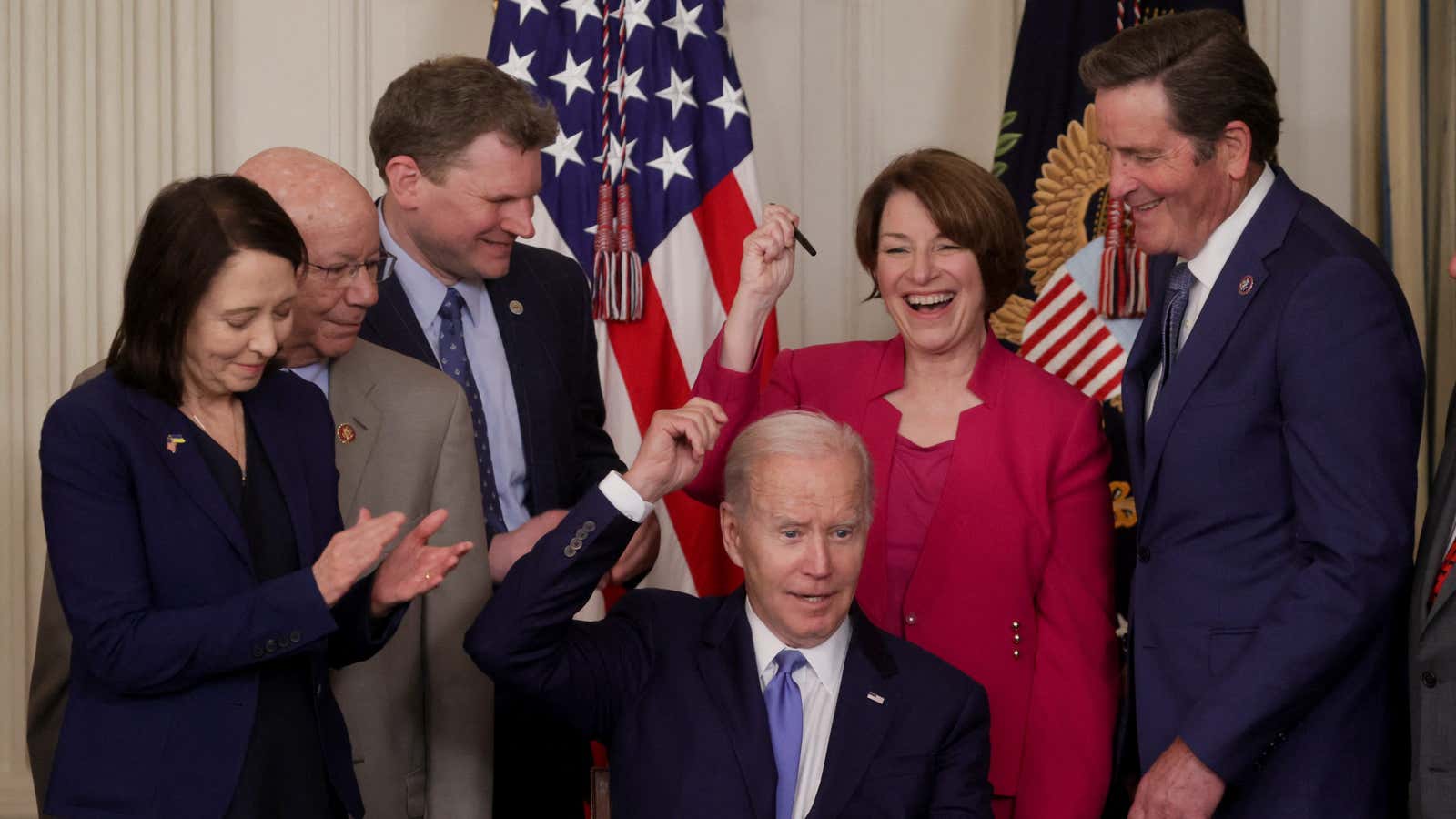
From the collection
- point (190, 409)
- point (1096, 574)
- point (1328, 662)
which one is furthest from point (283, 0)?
point (1328, 662)

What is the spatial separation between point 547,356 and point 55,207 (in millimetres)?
1972

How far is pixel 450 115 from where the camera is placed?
3.19 m

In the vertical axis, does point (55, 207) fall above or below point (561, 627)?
above

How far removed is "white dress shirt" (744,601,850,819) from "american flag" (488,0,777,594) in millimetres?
1439

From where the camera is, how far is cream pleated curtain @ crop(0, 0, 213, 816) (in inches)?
177

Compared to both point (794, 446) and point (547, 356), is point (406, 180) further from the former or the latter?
point (794, 446)

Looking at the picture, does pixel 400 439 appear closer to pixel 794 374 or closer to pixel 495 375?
pixel 495 375

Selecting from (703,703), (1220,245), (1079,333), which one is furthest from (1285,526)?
(1079,333)

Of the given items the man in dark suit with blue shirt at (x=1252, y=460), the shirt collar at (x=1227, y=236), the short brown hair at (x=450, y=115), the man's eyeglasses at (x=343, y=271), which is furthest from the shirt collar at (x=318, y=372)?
the shirt collar at (x=1227, y=236)

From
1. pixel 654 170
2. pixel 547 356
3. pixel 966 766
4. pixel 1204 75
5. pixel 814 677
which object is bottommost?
pixel 966 766

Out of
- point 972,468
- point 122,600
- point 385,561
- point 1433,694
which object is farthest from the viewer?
point 972,468

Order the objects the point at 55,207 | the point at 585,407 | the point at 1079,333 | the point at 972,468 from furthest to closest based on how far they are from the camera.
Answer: the point at 55,207 → the point at 1079,333 → the point at 585,407 → the point at 972,468

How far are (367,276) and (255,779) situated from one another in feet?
2.99

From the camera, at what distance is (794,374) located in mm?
3287
